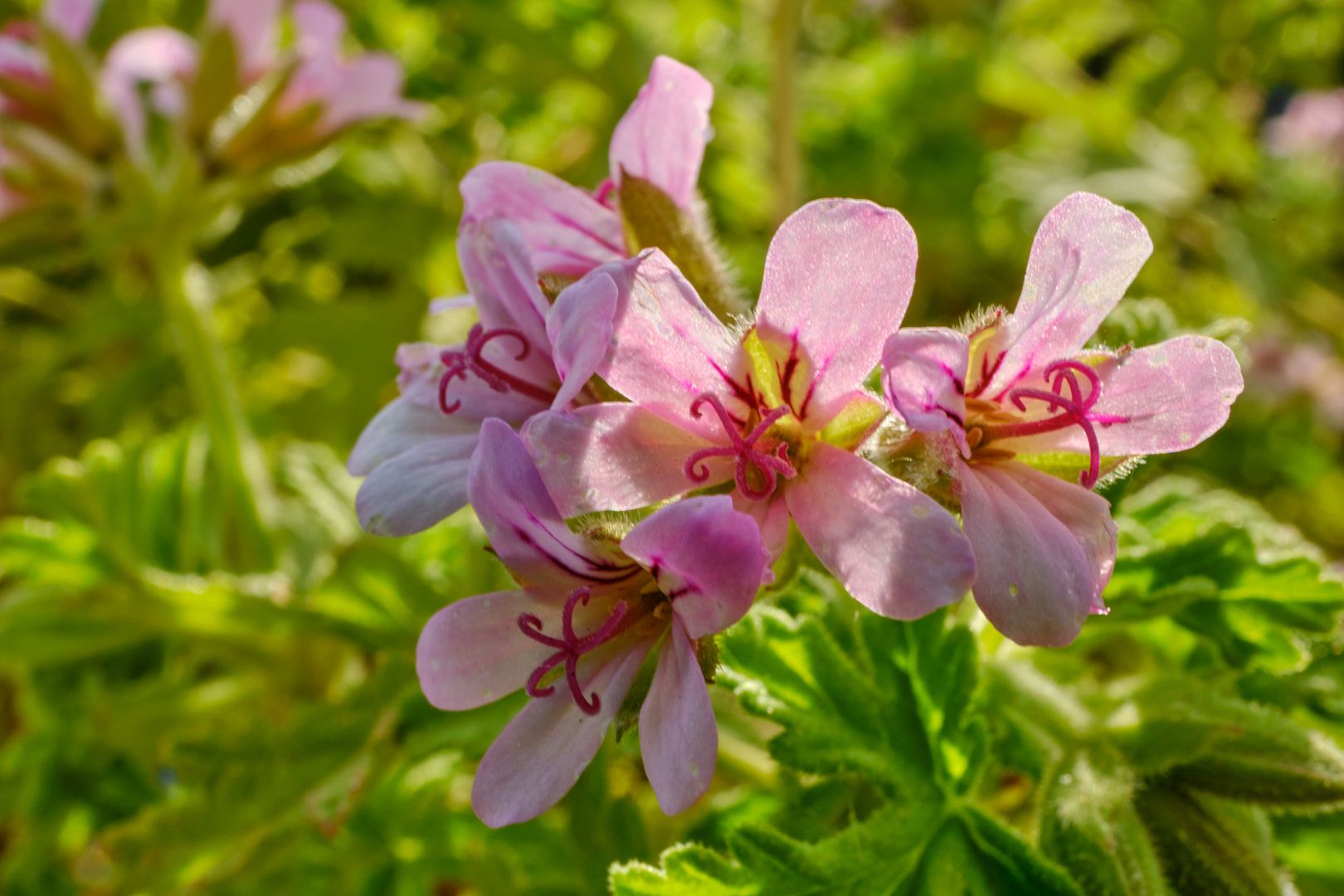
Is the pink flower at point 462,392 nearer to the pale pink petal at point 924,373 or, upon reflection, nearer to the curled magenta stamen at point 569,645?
the curled magenta stamen at point 569,645

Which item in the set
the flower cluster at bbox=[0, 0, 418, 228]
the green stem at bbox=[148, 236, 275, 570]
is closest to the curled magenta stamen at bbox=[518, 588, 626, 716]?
the green stem at bbox=[148, 236, 275, 570]

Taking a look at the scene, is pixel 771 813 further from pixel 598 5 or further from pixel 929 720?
pixel 598 5

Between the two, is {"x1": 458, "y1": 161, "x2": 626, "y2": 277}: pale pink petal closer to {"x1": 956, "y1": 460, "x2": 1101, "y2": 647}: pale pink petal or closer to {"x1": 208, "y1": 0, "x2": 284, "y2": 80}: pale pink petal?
{"x1": 956, "y1": 460, "x2": 1101, "y2": 647}: pale pink petal

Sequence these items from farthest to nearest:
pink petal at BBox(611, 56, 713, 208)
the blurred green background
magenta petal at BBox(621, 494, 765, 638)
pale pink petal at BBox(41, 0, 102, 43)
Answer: pale pink petal at BBox(41, 0, 102, 43) < the blurred green background < pink petal at BBox(611, 56, 713, 208) < magenta petal at BBox(621, 494, 765, 638)

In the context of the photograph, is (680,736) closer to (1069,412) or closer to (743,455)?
(743,455)

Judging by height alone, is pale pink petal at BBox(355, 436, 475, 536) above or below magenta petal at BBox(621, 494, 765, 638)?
below

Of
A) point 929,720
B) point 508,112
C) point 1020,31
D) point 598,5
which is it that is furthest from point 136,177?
point 1020,31

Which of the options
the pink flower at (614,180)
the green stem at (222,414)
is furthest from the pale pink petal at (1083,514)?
the green stem at (222,414)
